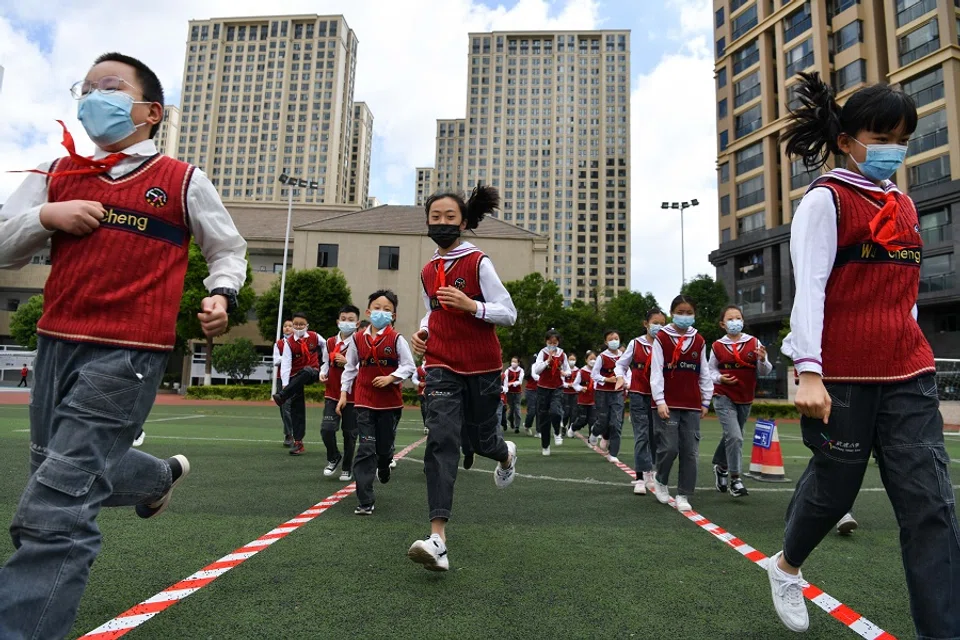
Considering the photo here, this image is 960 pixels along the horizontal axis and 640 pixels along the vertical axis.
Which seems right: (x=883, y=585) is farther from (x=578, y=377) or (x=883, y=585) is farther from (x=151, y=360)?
(x=578, y=377)

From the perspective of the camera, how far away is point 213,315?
2.44 metres

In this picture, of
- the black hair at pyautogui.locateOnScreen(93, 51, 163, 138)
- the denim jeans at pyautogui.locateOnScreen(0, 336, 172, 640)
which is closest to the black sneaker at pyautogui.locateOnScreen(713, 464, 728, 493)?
the denim jeans at pyautogui.locateOnScreen(0, 336, 172, 640)

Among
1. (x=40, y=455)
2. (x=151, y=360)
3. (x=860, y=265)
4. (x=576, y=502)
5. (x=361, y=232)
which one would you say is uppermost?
(x=361, y=232)

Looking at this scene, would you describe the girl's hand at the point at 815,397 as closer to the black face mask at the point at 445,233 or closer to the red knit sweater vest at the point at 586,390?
the black face mask at the point at 445,233

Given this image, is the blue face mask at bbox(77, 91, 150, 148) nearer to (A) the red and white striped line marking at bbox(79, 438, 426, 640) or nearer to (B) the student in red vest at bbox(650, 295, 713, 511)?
(A) the red and white striped line marking at bbox(79, 438, 426, 640)

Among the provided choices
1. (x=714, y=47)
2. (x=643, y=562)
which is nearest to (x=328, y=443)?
(x=643, y=562)

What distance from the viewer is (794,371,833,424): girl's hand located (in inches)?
94.6

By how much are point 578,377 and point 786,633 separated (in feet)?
36.6

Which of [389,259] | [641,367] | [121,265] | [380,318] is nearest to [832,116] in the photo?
[121,265]

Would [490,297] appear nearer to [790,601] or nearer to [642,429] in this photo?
[790,601]

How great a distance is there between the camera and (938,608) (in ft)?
7.17

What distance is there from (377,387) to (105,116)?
391 centimetres

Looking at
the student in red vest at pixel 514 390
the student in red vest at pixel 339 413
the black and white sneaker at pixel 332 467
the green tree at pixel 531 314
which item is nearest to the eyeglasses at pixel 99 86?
the student in red vest at pixel 339 413

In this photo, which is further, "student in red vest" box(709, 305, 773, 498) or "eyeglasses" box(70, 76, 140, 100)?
"student in red vest" box(709, 305, 773, 498)
